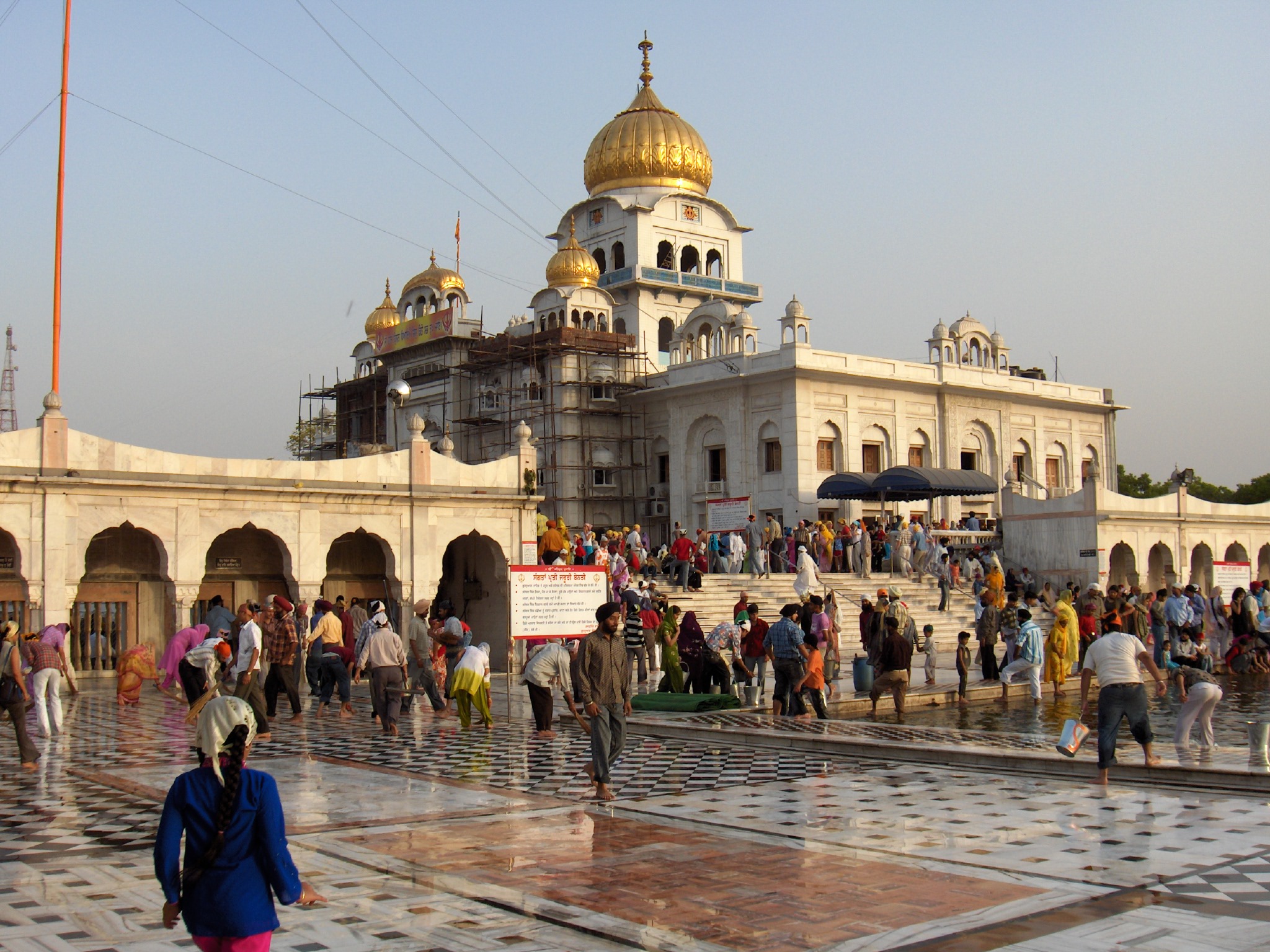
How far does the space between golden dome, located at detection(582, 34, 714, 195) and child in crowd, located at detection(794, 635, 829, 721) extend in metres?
37.6

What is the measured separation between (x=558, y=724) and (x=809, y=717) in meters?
2.92

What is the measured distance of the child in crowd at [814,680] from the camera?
14.5 metres

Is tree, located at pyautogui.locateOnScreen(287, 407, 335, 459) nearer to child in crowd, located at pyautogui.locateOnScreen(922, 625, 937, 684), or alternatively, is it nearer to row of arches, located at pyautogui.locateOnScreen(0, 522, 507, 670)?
row of arches, located at pyautogui.locateOnScreen(0, 522, 507, 670)

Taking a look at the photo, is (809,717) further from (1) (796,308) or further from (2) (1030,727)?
(1) (796,308)

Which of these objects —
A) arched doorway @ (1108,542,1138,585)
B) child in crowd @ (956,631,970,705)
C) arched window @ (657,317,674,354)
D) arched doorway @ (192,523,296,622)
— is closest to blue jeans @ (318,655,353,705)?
arched doorway @ (192,523,296,622)

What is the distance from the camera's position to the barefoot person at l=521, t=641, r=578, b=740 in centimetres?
1377

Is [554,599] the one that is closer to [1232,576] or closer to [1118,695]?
[1118,695]

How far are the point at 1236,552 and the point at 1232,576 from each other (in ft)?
54.4

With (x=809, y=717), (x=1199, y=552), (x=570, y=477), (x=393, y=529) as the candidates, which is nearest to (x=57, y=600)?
(x=393, y=529)

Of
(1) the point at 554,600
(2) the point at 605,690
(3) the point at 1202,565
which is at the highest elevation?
(3) the point at 1202,565

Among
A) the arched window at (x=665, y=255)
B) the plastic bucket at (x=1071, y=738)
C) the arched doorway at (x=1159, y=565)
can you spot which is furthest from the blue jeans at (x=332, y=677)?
the arched window at (x=665, y=255)

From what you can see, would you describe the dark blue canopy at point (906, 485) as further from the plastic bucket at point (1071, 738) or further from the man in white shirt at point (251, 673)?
the plastic bucket at point (1071, 738)

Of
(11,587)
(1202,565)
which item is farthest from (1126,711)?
(1202,565)

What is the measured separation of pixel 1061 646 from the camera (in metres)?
18.3
